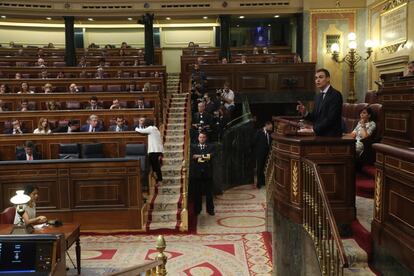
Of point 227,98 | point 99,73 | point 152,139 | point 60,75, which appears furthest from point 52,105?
point 227,98

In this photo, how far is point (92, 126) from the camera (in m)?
8.72

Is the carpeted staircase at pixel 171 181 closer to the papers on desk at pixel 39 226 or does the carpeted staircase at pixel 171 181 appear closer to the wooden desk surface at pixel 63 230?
the wooden desk surface at pixel 63 230

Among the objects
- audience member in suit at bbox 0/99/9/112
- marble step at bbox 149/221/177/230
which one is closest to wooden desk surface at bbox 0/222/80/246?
marble step at bbox 149/221/177/230

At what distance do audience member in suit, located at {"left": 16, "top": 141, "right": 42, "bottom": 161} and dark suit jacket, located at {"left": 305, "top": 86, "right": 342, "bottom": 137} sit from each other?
4937mm

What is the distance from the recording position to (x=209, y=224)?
7.63 meters

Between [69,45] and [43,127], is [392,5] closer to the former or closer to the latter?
[43,127]

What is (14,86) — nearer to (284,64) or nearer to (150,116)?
(150,116)

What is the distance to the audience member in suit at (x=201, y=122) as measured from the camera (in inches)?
363

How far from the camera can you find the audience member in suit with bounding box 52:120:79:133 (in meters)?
8.59

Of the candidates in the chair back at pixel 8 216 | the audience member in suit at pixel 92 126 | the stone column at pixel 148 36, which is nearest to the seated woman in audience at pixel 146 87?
the audience member in suit at pixel 92 126

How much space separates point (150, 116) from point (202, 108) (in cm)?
106

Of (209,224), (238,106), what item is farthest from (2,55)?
(209,224)

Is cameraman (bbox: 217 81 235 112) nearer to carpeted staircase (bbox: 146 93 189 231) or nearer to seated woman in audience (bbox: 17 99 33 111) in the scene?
carpeted staircase (bbox: 146 93 189 231)

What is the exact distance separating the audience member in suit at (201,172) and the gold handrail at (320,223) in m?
3.49
